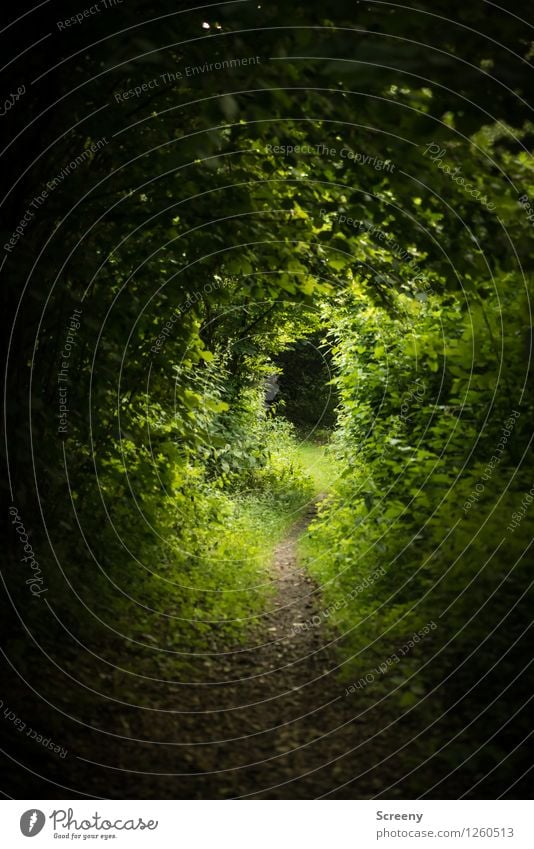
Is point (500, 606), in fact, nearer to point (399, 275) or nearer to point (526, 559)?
point (526, 559)

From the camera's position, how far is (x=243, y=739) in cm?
468

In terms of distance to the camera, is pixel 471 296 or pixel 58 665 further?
pixel 471 296

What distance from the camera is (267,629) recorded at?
6766 mm

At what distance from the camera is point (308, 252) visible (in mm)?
5855

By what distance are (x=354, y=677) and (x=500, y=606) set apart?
1518 mm

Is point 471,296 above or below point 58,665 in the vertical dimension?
above

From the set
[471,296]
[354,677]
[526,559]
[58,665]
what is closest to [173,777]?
[58,665]

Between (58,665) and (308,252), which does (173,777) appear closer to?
(58,665)

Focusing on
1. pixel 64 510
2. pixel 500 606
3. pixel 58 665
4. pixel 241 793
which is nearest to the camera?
pixel 241 793

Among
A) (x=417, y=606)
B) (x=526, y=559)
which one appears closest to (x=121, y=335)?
(x=417, y=606)

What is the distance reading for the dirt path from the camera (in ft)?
13.0

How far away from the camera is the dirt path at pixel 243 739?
398cm

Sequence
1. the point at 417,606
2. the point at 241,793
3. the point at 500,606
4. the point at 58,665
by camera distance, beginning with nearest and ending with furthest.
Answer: the point at 241,793
the point at 500,606
the point at 58,665
the point at 417,606

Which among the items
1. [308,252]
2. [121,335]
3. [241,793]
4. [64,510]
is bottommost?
[241,793]
